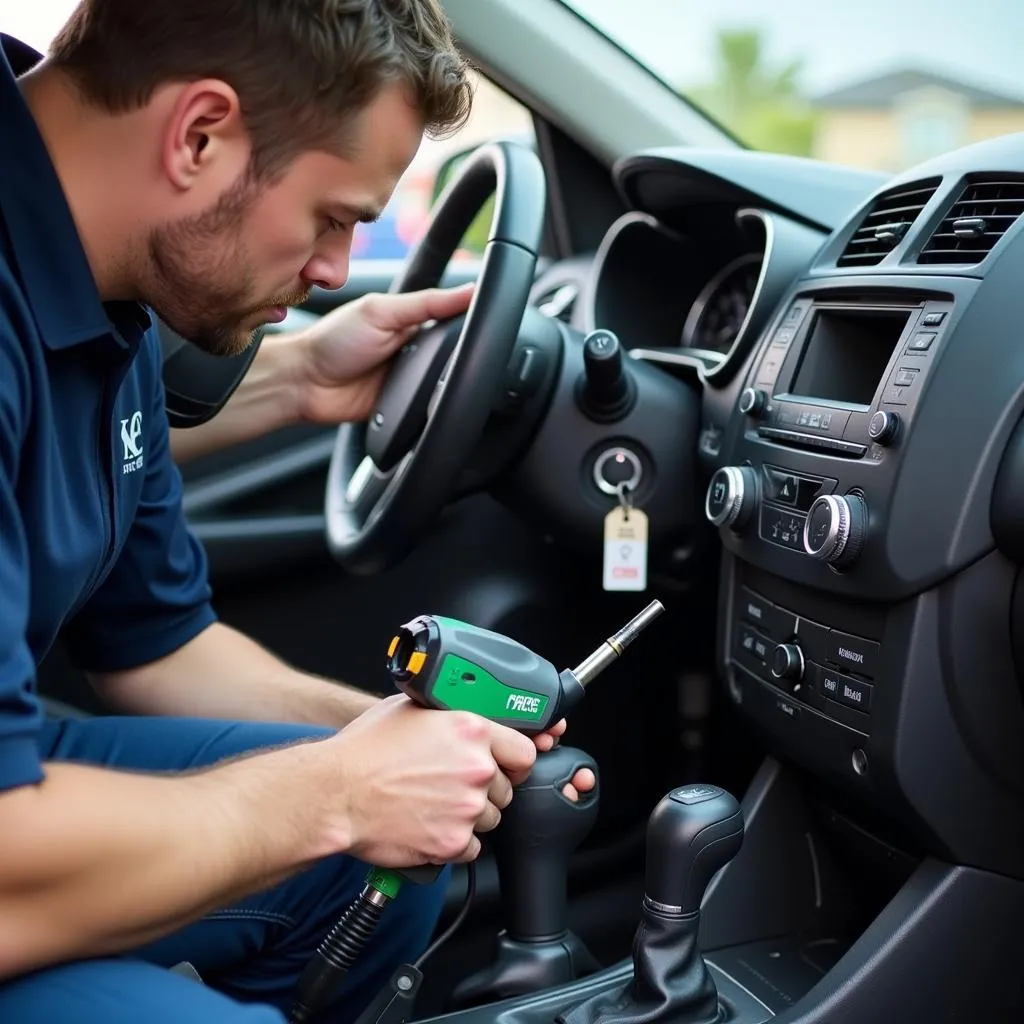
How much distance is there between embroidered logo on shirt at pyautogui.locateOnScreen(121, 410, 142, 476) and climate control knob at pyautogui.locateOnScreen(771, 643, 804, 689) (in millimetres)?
618

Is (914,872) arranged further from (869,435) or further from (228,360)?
(228,360)

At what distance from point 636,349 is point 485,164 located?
38 cm

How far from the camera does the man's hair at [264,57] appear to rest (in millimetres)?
960

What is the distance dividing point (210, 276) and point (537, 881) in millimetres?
622

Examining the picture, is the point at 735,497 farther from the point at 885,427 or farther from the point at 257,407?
the point at 257,407

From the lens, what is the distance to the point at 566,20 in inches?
72.0

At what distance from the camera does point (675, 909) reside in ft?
3.93

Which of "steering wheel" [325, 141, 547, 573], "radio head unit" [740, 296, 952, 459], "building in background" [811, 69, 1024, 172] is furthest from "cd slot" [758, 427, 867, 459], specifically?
"building in background" [811, 69, 1024, 172]

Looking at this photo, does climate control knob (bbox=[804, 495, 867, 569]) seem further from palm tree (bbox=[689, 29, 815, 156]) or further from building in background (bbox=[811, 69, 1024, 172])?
building in background (bbox=[811, 69, 1024, 172])

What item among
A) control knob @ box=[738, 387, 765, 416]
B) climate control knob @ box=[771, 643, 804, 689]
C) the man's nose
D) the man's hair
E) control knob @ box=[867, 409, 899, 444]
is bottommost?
climate control knob @ box=[771, 643, 804, 689]

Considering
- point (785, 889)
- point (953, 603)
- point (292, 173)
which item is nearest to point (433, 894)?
point (785, 889)

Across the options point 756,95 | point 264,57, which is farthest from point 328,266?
point 756,95

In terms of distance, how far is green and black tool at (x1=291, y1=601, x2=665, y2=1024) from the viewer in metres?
1.06

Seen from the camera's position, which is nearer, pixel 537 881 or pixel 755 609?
pixel 537 881
